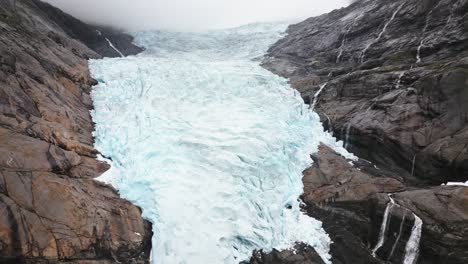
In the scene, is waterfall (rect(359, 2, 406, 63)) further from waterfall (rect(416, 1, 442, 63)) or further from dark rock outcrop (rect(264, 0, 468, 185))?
waterfall (rect(416, 1, 442, 63))

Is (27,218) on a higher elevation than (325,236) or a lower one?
higher

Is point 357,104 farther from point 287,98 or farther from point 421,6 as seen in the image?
point 421,6

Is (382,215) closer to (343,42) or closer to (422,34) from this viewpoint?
(422,34)

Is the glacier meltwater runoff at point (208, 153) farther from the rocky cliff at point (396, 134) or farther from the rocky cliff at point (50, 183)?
the rocky cliff at point (396, 134)

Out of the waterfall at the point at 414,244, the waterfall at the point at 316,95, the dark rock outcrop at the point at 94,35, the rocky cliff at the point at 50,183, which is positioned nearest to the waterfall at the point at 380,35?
the waterfall at the point at 316,95

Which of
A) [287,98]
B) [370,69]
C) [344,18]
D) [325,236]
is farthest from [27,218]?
[344,18]

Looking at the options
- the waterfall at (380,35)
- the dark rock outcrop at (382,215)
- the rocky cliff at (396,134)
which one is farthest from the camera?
the waterfall at (380,35)

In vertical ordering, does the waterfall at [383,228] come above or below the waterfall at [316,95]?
below

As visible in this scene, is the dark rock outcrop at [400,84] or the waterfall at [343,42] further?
the waterfall at [343,42]
